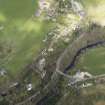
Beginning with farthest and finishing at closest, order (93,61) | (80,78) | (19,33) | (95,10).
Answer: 1. (95,10)
2. (19,33)
3. (93,61)
4. (80,78)

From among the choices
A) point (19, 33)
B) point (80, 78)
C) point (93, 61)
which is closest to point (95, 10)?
point (93, 61)

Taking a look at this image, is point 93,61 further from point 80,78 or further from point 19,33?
point 19,33

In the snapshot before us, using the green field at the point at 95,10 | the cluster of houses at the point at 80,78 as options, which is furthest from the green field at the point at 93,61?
the green field at the point at 95,10

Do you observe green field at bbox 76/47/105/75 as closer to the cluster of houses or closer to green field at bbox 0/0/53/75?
the cluster of houses

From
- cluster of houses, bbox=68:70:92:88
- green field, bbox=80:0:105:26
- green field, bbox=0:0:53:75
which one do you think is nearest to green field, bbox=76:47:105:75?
cluster of houses, bbox=68:70:92:88

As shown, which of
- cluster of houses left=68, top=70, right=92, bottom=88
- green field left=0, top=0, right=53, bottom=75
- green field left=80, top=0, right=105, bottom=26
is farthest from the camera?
green field left=80, top=0, right=105, bottom=26
